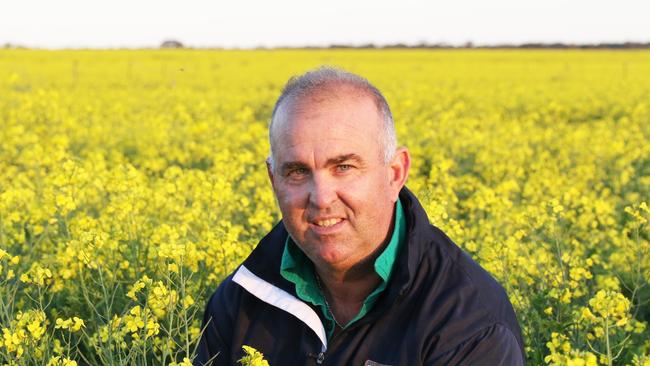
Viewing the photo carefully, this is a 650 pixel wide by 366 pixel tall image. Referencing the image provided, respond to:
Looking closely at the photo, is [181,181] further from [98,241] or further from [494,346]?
[494,346]

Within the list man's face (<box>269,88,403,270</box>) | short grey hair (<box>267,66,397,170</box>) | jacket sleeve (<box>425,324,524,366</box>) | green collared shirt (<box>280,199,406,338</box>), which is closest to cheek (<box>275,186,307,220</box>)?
man's face (<box>269,88,403,270</box>)

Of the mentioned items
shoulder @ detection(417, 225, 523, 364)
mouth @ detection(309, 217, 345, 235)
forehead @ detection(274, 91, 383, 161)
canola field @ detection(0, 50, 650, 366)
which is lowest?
canola field @ detection(0, 50, 650, 366)

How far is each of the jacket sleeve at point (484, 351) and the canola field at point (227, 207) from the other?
0.13m

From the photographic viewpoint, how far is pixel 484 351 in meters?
2.37

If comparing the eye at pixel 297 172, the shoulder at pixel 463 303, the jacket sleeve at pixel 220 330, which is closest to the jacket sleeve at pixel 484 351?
the shoulder at pixel 463 303

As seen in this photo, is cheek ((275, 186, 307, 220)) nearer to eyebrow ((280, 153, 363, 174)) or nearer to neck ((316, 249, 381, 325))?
eyebrow ((280, 153, 363, 174))

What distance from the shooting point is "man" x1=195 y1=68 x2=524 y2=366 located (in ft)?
7.97

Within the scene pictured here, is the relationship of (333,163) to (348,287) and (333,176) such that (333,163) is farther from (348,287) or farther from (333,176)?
(348,287)

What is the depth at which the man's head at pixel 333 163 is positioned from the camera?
245 cm

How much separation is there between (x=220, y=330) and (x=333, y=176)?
70 cm

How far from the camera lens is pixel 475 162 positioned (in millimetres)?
9859

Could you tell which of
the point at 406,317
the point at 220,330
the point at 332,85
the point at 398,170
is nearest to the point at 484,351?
the point at 406,317

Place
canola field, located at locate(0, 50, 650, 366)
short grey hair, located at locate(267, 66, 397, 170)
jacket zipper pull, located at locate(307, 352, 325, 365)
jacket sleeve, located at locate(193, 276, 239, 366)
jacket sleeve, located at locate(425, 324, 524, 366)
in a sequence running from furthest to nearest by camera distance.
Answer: canola field, located at locate(0, 50, 650, 366) < jacket sleeve, located at locate(193, 276, 239, 366) < jacket zipper pull, located at locate(307, 352, 325, 365) < short grey hair, located at locate(267, 66, 397, 170) < jacket sleeve, located at locate(425, 324, 524, 366)

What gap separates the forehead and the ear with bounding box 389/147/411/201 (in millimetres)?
157
